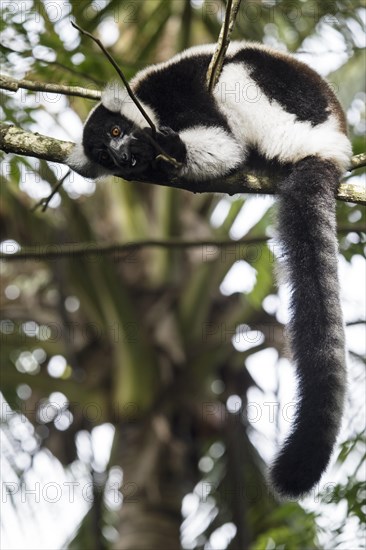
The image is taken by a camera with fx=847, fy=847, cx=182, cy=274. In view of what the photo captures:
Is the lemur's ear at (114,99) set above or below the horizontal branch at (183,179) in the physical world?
above

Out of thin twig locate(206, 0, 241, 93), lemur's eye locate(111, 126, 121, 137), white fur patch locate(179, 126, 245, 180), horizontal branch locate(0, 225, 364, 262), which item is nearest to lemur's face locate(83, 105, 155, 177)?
lemur's eye locate(111, 126, 121, 137)

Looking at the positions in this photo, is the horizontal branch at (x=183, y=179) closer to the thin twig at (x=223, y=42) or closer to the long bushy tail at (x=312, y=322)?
the long bushy tail at (x=312, y=322)

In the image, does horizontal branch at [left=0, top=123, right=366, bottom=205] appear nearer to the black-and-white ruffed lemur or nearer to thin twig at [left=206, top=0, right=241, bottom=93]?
the black-and-white ruffed lemur

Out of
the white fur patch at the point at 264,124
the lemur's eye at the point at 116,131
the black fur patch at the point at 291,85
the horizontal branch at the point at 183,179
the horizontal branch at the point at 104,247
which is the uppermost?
the black fur patch at the point at 291,85

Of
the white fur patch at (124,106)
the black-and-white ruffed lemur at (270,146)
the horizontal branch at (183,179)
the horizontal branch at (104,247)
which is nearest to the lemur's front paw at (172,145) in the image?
the black-and-white ruffed lemur at (270,146)

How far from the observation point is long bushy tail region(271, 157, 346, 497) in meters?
3.29

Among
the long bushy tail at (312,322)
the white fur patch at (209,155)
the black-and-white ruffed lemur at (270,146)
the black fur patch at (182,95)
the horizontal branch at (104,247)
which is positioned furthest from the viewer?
the horizontal branch at (104,247)

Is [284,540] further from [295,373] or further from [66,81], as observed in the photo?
[66,81]

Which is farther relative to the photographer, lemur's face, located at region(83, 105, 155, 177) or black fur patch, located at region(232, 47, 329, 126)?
black fur patch, located at region(232, 47, 329, 126)

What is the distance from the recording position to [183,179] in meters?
4.20

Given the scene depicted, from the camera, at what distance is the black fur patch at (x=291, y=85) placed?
440 centimetres

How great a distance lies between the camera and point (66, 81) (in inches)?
221

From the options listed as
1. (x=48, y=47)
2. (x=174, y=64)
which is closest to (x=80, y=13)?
(x=48, y=47)

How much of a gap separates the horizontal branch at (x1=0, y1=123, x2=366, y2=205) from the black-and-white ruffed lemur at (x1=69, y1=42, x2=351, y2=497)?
0.15 ft
